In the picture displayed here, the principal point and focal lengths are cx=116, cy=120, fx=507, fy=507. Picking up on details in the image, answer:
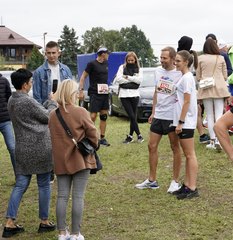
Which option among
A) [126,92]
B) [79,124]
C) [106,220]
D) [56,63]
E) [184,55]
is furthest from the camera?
[126,92]

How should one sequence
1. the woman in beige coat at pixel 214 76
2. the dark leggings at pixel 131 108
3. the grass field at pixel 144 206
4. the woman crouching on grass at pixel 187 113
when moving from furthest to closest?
the dark leggings at pixel 131 108 → the woman in beige coat at pixel 214 76 → the woman crouching on grass at pixel 187 113 → the grass field at pixel 144 206

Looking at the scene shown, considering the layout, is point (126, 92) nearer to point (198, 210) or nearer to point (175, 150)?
point (175, 150)

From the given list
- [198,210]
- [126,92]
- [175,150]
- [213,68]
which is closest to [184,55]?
[175,150]

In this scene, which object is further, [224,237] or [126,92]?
[126,92]

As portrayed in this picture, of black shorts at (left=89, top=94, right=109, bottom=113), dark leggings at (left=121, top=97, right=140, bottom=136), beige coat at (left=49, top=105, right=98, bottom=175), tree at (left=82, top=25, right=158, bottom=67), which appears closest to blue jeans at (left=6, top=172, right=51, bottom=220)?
beige coat at (left=49, top=105, right=98, bottom=175)

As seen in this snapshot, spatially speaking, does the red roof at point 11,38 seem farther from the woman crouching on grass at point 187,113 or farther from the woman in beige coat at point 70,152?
the woman in beige coat at point 70,152

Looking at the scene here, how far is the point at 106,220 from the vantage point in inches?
215

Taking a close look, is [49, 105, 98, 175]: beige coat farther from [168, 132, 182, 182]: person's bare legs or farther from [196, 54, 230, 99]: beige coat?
[196, 54, 230, 99]: beige coat

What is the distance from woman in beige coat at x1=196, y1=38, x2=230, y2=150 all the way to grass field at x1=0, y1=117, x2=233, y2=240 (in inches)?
28.9

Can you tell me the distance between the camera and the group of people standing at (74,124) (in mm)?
4574

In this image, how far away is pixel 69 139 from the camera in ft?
14.9

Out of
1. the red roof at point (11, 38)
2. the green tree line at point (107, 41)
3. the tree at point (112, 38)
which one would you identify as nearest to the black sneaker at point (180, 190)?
the green tree line at point (107, 41)

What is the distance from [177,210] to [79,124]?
70.8 inches

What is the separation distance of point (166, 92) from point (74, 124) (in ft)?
6.72
